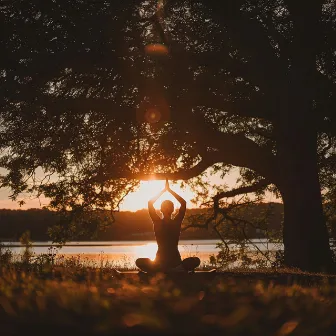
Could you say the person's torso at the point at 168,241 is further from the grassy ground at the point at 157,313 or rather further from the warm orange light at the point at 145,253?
the warm orange light at the point at 145,253

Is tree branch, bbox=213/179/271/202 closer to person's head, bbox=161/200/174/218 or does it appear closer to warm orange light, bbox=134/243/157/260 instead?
person's head, bbox=161/200/174/218

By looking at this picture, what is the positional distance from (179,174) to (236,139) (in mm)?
2860

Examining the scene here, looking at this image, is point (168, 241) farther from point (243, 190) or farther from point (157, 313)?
point (243, 190)

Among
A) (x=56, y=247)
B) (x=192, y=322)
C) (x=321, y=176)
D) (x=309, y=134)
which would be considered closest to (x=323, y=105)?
(x=309, y=134)

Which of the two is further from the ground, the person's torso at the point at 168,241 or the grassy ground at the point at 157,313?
the person's torso at the point at 168,241

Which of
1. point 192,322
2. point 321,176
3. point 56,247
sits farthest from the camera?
point 321,176

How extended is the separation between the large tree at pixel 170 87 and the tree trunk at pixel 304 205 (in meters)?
0.03

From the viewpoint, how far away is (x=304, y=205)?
19.1 m

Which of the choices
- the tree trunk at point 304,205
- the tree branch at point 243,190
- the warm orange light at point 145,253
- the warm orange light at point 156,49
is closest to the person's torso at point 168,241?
the warm orange light at point 156,49

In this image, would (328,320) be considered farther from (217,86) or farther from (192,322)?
(217,86)

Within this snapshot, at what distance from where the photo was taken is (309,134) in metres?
19.0

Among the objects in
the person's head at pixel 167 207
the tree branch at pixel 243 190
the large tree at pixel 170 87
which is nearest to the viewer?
the person's head at pixel 167 207

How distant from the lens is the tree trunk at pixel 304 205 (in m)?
19.0

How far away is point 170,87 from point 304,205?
562cm
